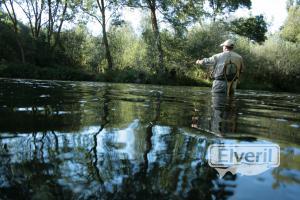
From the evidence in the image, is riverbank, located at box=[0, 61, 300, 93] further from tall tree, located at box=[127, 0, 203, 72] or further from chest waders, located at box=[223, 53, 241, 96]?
chest waders, located at box=[223, 53, 241, 96]

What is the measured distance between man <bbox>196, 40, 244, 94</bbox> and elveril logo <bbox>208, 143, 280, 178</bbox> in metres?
6.49

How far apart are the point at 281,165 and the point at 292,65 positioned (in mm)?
33048

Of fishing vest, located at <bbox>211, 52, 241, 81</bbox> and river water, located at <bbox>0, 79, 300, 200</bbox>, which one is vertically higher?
fishing vest, located at <bbox>211, 52, 241, 81</bbox>

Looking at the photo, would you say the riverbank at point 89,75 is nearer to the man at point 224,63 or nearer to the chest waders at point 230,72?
the man at point 224,63

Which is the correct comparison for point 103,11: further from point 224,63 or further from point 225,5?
point 224,63

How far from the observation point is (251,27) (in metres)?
41.7

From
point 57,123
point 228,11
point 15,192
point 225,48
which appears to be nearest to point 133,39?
point 228,11

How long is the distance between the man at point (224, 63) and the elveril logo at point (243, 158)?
6491 mm

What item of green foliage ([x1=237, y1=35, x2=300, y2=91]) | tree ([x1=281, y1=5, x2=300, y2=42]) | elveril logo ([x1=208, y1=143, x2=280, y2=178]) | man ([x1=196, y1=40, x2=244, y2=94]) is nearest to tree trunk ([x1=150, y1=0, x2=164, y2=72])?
green foliage ([x1=237, y1=35, x2=300, y2=91])

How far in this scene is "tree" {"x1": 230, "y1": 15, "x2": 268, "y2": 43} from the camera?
39.5m

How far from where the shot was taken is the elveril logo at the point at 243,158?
281 cm

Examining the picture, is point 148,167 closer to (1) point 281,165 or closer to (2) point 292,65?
(1) point 281,165

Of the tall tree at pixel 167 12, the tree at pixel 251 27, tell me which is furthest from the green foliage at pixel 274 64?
the tall tree at pixel 167 12

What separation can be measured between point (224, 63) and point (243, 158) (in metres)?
7.44
